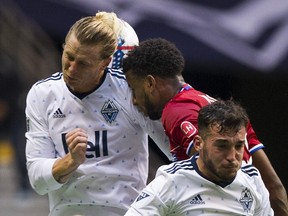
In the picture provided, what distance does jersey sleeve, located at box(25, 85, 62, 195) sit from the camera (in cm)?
552

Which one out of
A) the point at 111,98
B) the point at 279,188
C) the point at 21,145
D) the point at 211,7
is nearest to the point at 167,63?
the point at 111,98

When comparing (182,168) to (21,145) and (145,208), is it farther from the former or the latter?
(21,145)

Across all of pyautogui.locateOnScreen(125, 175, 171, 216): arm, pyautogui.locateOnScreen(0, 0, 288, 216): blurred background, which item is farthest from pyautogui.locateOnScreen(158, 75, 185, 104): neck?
pyautogui.locateOnScreen(0, 0, 288, 216): blurred background

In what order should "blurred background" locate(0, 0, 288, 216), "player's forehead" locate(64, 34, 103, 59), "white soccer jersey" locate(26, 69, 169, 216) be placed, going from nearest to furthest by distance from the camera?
"player's forehead" locate(64, 34, 103, 59) < "white soccer jersey" locate(26, 69, 169, 216) < "blurred background" locate(0, 0, 288, 216)

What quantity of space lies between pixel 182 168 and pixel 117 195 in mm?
577

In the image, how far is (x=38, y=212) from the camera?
1100 cm

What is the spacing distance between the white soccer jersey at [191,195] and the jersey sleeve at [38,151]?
535 millimetres

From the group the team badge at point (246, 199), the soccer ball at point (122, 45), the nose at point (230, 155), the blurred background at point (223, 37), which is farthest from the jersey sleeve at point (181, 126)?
the blurred background at point (223, 37)

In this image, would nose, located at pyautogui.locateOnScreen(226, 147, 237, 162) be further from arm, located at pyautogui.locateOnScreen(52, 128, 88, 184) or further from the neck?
arm, located at pyautogui.locateOnScreen(52, 128, 88, 184)

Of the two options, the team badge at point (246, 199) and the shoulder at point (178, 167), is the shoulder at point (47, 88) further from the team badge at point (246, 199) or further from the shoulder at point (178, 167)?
the team badge at point (246, 199)

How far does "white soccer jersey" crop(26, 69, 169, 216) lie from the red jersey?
0.90ft

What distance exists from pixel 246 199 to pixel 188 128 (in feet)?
1.21

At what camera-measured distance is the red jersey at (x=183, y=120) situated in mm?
5203

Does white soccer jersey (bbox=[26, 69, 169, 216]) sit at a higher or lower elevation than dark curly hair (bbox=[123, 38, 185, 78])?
lower
